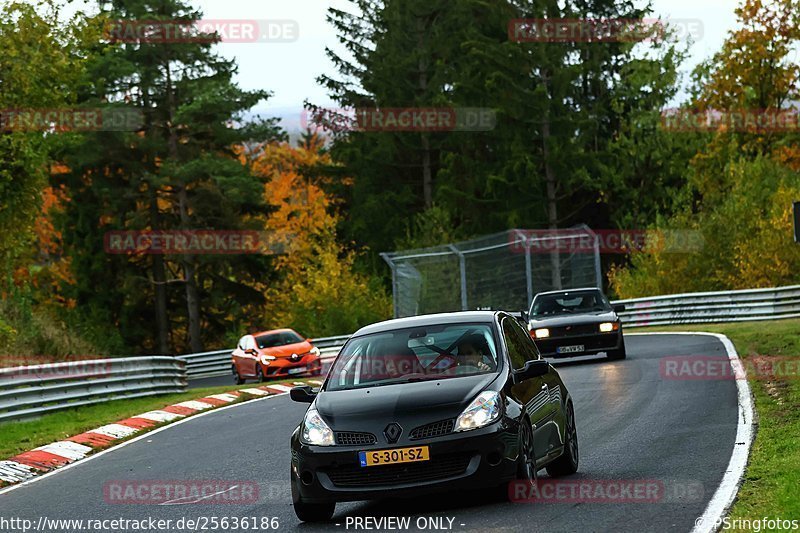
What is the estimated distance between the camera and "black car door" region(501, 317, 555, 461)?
10.2 meters

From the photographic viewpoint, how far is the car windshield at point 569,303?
87.8 feet

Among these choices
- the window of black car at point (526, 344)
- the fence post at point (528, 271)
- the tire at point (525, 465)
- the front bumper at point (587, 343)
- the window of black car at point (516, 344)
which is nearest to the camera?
the tire at point (525, 465)

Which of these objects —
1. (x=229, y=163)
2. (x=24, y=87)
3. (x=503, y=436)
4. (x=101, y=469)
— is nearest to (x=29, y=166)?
(x=24, y=87)

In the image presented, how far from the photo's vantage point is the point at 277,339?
35.0m

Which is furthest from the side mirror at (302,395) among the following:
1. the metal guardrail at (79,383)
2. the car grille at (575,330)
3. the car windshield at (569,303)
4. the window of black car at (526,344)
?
the car windshield at (569,303)

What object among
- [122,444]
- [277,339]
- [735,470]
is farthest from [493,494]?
[277,339]

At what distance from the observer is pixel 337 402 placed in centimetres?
998

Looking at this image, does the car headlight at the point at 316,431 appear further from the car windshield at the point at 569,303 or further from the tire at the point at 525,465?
the car windshield at the point at 569,303

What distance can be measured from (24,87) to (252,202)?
103 feet

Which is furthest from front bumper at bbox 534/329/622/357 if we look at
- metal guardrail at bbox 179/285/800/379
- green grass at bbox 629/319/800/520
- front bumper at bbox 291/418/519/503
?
front bumper at bbox 291/418/519/503

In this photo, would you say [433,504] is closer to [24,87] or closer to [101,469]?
[101,469]

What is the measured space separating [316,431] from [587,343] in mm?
16510

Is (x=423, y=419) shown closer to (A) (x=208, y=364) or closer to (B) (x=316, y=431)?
(B) (x=316, y=431)

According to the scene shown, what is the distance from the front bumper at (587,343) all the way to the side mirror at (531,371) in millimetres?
15298
